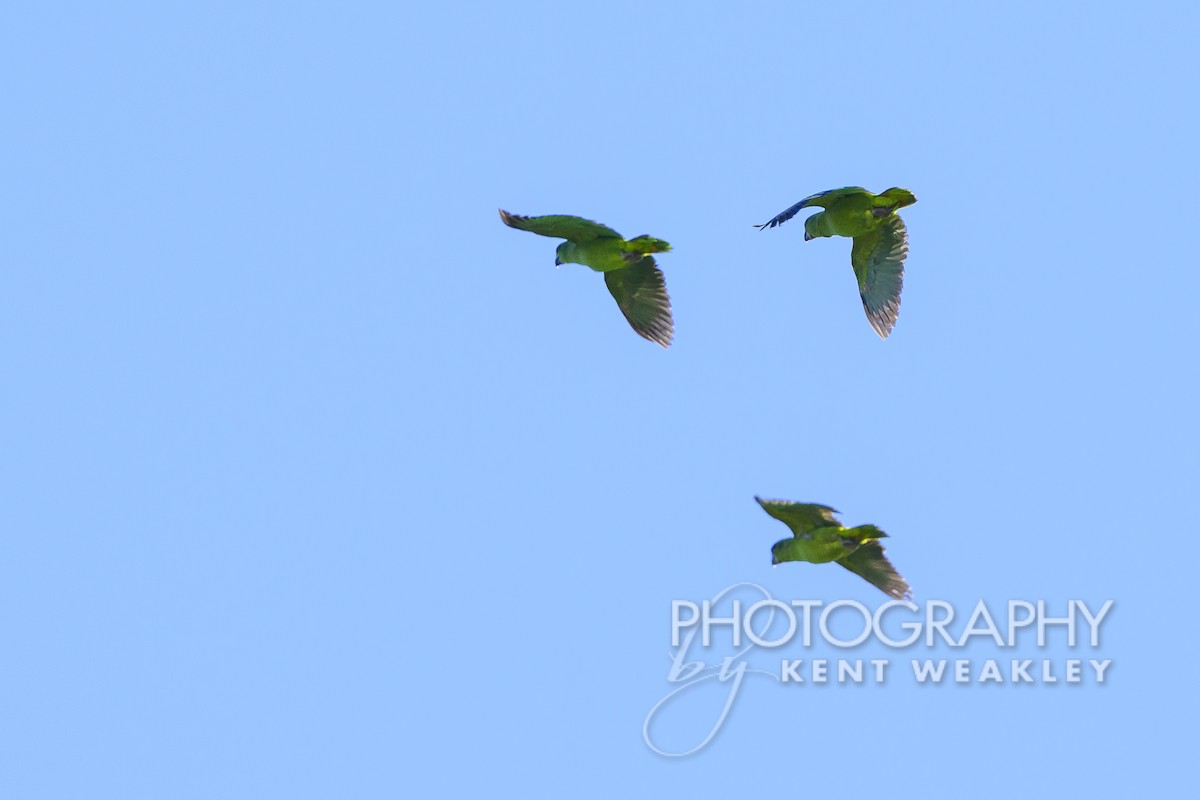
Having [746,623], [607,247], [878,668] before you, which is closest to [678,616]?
[746,623]

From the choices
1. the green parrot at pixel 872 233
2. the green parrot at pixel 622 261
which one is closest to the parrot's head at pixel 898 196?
the green parrot at pixel 872 233

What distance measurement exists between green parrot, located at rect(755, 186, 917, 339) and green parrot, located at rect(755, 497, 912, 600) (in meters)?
3.21

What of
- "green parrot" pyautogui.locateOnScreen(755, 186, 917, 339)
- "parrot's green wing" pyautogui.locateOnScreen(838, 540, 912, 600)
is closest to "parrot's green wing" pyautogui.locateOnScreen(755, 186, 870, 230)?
"green parrot" pyautogui.locateOnScreen(755, 186, 917, 339)

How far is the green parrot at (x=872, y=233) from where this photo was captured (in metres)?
28.6

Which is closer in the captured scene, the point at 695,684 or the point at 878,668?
the point at 695,684

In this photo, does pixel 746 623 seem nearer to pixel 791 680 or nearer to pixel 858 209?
pixel 791 680

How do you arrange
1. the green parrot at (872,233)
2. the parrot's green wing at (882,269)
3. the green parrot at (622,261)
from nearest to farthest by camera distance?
the green parrot at (622,261) → the green parrot at (872,233) → the parrot's green wing at (882,269)

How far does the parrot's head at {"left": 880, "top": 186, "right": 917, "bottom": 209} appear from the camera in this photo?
2856 centimetres

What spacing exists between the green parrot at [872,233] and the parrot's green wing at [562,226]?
180cm

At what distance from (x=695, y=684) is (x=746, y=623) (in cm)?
135

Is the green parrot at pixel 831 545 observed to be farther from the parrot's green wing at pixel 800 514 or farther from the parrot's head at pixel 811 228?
the parrot's head at pixel 811 228

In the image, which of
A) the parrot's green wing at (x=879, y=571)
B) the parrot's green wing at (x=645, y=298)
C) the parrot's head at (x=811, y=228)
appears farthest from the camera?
the parrot's green wing at (x=645, y=298)

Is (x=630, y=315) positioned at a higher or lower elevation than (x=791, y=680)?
higher

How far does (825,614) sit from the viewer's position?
106 ft
